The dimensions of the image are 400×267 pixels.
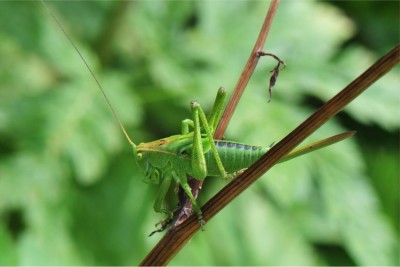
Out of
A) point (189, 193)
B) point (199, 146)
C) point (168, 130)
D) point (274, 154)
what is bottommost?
point (274, 154)

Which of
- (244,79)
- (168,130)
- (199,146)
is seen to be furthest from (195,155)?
(168,130)

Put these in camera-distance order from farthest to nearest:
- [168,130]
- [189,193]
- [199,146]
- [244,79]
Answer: [168,130]
[199,146]
[189,193]
[244,79]

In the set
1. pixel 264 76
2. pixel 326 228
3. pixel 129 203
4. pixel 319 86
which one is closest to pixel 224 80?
pixel 264 76

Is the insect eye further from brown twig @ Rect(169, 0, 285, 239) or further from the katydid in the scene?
brown twig @ Rect(169, 0, 285, 239)

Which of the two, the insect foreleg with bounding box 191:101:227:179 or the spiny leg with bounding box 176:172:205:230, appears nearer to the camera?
the spiny leg with bounding box 176:172:205:230

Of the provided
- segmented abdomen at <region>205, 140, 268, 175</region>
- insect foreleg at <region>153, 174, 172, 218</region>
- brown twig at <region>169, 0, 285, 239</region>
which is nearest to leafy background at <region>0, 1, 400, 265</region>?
insect foreleg at <region>153, 174, 172, 218</region>

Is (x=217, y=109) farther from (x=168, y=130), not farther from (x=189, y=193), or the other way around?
(x=168, y=130)

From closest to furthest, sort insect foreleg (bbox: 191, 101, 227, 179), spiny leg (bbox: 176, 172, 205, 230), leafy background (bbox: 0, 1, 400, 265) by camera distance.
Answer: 1. spiny leg (bbox: 176, 172, 205, 230)
2. insect foreleg (bbox: 191, 101, 227, 179)
3. leafy background (bbox: 0, 1, 400, 265)
